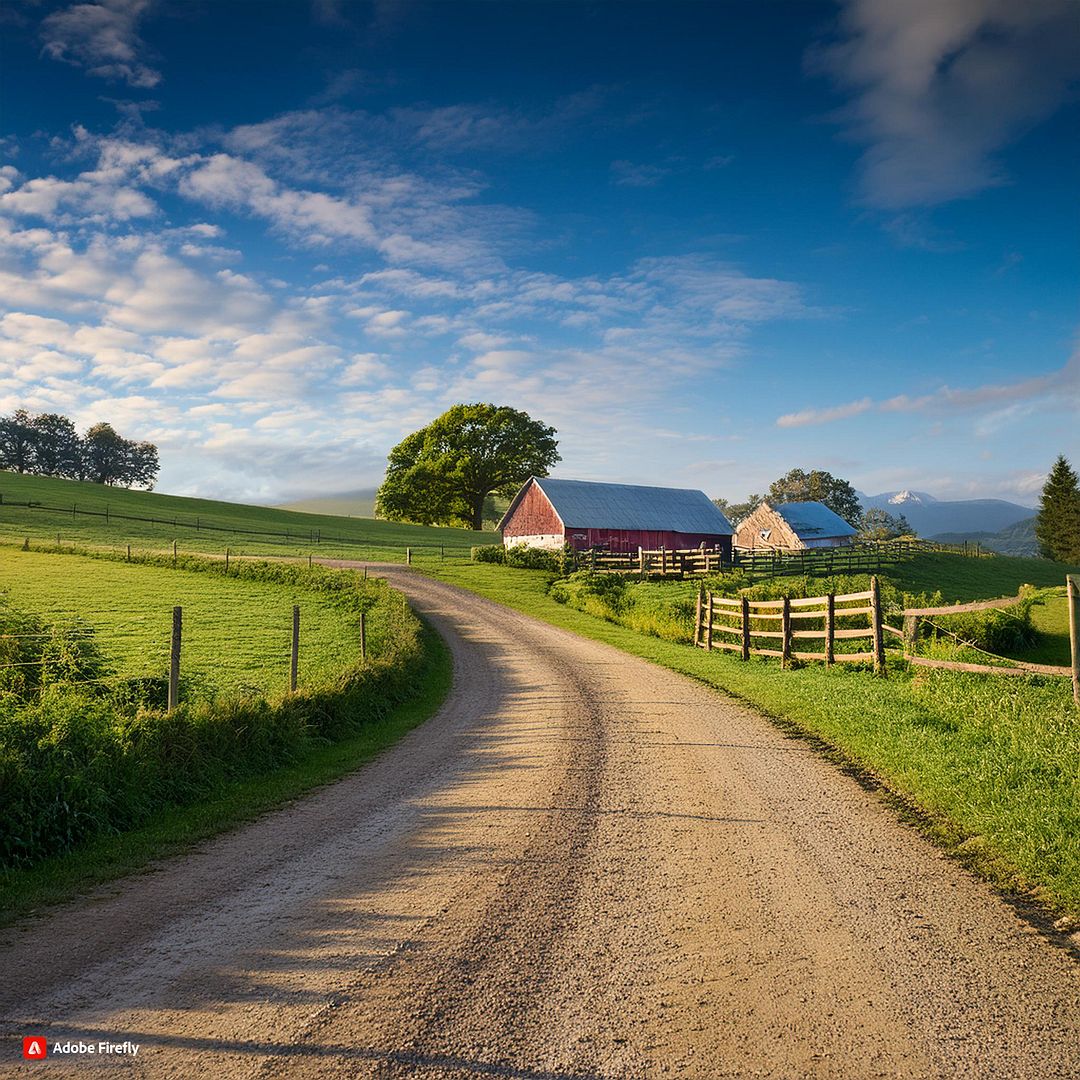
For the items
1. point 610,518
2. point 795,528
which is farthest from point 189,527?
point 795,528

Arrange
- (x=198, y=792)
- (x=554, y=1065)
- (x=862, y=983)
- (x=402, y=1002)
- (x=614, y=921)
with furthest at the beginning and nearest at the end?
(x=198, y=792) < (x=614, y=921) < (x=862, y=983) < (x=402, y=1002) < (x=554, y=1065)

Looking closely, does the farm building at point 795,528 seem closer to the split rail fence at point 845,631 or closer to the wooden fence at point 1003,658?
the split rail fence at point 845,631

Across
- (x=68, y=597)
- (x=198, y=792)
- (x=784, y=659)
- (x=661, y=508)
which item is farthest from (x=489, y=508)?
(x=198, y=792)

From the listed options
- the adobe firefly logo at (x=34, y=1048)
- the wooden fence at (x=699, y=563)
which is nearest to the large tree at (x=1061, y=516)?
the wooden fence at (x=699, y=563)

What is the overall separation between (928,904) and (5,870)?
8.25 meters

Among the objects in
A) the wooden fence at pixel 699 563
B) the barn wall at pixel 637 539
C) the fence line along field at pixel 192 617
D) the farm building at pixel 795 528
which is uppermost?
the farm building at pixel 795 528

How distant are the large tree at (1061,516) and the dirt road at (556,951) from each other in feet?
310

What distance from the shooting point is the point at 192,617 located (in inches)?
1080

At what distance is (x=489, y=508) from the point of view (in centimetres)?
9850

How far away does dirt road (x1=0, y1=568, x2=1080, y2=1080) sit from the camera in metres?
4.32

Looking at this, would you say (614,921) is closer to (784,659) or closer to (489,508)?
(784,659)

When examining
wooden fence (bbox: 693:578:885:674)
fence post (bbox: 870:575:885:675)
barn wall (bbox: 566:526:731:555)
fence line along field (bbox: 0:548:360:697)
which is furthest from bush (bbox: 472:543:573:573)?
fence post (bbox: 870:575:885:675)

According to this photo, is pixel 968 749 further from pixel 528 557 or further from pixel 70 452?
pixel 70 452

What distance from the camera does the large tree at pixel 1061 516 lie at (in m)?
86.2
